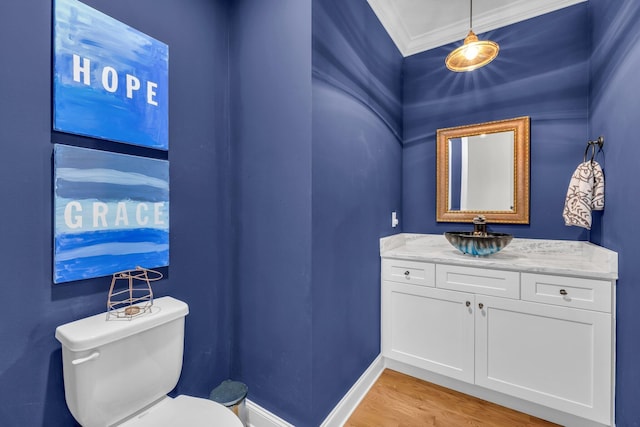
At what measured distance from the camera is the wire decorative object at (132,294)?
3.58 feet

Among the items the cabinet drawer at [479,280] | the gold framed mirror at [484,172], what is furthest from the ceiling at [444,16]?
the cabinet drawer at [479,280]

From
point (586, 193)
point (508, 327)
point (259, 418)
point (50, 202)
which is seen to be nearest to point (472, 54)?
point (586, 193)

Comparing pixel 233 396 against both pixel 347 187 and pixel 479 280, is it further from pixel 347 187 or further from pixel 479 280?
pixel 479 280

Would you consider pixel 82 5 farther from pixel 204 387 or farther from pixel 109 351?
pixel 204 387

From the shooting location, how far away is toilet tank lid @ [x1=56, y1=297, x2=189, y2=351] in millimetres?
909


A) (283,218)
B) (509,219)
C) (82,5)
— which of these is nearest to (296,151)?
(283,218)

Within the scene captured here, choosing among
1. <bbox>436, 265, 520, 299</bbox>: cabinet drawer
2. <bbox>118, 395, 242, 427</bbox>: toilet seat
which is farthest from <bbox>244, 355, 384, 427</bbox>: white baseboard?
<bbox>436, 265, 520, 299</bbox>: cabinet drawer

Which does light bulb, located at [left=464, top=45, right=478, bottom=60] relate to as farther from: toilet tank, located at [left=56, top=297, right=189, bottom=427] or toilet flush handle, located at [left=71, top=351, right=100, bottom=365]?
toilet flush handle, located at [left=71, top=351, right=100, bottom=365]

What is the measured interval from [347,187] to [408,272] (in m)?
0.84

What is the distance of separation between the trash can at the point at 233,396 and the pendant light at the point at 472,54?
2341mm

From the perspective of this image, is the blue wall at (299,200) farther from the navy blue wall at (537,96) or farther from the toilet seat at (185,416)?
the navy blue wall at (537,96)

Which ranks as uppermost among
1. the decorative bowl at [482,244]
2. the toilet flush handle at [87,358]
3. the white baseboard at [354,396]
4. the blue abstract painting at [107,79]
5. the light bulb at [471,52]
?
the light bulb at [471,52]

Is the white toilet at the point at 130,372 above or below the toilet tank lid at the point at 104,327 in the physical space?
below

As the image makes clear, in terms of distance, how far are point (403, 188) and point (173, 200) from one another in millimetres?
1947
